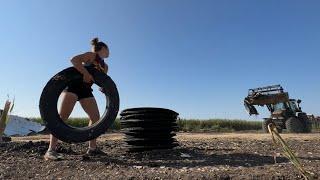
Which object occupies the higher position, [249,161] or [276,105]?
[276,105]

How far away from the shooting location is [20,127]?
2400cm

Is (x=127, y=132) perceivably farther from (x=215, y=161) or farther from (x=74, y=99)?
(x=215, y=161)

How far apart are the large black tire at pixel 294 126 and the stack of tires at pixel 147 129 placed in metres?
16.2

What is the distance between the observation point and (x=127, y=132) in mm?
7090

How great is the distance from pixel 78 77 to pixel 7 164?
59.2 inches

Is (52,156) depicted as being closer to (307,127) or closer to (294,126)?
(294,126)

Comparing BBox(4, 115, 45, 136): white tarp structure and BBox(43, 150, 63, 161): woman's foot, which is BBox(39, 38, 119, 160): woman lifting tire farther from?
BBox(4, 115, 45, 136): white tarp structure

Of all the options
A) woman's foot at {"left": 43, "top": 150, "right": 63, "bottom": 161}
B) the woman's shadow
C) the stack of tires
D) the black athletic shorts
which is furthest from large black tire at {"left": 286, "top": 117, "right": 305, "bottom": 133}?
woman's foot at {"left": 43, "top": 150, "right": 63, "bottom": 161}

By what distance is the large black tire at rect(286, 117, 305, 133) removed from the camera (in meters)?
21.9

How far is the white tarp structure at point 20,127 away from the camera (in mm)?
22948

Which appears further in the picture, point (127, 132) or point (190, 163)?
point (127, 132)

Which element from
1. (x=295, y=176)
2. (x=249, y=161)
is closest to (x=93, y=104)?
(x=249, y=161)

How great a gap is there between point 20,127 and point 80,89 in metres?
18.9

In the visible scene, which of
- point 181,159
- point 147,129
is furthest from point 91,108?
point 181,159
